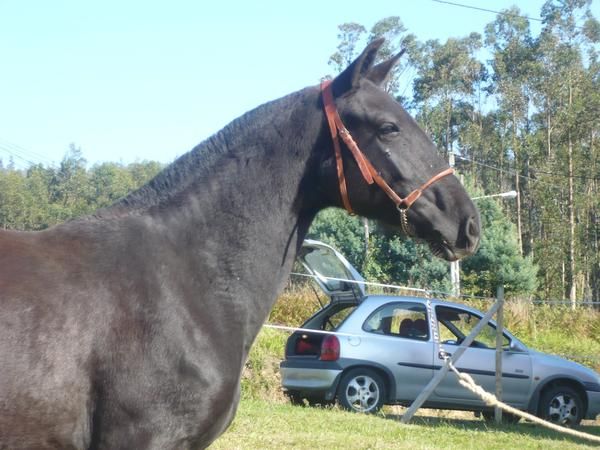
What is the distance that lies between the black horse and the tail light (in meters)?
7.93

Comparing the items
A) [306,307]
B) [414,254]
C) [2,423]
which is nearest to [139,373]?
[2,423]

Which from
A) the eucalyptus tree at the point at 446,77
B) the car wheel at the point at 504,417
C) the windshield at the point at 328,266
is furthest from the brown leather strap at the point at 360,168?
the eucalyptus tree at the point at 446,77

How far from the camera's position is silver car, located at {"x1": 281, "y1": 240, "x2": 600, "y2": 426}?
11328 mm

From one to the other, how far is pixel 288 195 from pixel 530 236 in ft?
177

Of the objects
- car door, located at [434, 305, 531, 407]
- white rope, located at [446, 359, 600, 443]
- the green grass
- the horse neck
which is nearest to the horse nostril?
the horse neck

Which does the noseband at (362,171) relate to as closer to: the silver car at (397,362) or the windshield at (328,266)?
the silver car at (397,362)

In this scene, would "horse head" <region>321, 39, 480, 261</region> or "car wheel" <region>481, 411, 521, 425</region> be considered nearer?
"horse head" <region>321, 39, 480, 261</region>

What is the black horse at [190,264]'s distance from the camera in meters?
2.73

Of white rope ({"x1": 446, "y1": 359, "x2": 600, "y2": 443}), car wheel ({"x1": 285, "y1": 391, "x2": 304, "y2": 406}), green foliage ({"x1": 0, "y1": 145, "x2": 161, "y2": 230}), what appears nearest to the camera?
white rope ({"x1": 446, "y1": 359, "x2": 600, "y2": 443})

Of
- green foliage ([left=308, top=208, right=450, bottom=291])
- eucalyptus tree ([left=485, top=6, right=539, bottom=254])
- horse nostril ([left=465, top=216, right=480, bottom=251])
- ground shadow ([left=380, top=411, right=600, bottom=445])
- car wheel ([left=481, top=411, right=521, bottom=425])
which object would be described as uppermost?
eucalyptus tree ([left=485, top=6, right=539, bottom=254])

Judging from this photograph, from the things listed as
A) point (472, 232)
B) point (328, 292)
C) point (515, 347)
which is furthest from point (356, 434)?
point (472, 232)

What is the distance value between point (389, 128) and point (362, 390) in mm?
8402

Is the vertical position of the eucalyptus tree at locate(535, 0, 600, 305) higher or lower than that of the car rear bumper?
higher

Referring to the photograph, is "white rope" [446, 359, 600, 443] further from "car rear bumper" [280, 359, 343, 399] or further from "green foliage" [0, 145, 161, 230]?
"green foliage" [0, 145, 161, 230]
